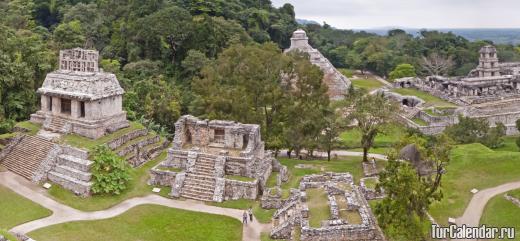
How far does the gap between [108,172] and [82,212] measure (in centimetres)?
320

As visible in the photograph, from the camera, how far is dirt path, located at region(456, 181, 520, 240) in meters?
23.6

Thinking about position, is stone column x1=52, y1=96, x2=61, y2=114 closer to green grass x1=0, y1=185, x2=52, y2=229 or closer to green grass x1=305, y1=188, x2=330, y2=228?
green grass x1=0, y1=185, x2=52, y2=229

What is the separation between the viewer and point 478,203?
2544 centimetres

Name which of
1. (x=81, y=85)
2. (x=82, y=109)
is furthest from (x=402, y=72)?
(x=81, y=85)

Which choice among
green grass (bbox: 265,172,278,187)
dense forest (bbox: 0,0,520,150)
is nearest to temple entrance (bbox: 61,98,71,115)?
dense forest (bbox: 0,0,520,150)

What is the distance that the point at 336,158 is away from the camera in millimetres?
37125

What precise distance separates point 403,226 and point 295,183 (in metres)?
9.79

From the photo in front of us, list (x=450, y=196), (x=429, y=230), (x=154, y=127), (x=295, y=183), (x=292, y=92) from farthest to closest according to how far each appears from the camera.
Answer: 1. (x=154, y=127)
2. (x=292, y=92)
3. (x=295, y=183)
4. (x=450, y=196)
5. (x=429, y=230)

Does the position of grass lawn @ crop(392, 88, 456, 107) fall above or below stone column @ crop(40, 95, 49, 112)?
below

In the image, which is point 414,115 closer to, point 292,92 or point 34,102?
point 292,92

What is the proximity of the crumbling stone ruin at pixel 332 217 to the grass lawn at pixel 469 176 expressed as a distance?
4.39 m

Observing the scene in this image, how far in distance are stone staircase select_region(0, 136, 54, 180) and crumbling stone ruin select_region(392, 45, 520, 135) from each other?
33.5 metres

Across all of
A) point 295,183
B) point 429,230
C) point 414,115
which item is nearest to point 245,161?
point 295,183

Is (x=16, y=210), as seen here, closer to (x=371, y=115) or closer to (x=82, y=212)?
(x=82, y=212)
